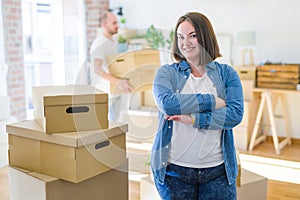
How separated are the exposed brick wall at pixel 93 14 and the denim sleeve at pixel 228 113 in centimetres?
441

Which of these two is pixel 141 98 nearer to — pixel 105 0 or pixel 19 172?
pixel 105 0

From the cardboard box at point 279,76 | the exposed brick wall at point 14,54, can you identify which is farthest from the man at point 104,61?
the cardboard box at point 279,76

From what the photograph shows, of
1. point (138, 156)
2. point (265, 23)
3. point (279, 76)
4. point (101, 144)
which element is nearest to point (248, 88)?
point (279, 76)

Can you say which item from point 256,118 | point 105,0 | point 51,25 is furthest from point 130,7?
point 256,118

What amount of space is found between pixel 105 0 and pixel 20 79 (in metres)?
1.95

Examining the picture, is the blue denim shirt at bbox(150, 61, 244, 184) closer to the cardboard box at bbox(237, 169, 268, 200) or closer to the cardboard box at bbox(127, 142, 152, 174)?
the cardboard box at bbox(127, 142, 152, 174)

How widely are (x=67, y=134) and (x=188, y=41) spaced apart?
0.66 metres

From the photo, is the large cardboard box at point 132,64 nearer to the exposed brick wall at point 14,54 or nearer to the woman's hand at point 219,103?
the woman's hand at point 219,103

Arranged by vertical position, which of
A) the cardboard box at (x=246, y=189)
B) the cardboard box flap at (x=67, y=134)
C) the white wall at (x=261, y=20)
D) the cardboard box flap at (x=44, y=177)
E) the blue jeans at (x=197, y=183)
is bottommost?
the cardboard box at (x=246, y=189)

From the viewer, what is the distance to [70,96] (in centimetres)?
166

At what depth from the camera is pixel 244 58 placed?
4664 millimetres

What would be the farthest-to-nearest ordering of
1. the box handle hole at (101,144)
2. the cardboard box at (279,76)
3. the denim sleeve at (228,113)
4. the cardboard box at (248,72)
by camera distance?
the cardboard box at (248,72), the cardboard box at (279,76), the box handle hole at (101,144), the denim sleeve at (228,113)

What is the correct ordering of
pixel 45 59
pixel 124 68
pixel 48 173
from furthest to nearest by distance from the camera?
pixel 45 59
pixel 124 68
pixel 48 173

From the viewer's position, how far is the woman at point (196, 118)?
4.70 ft
